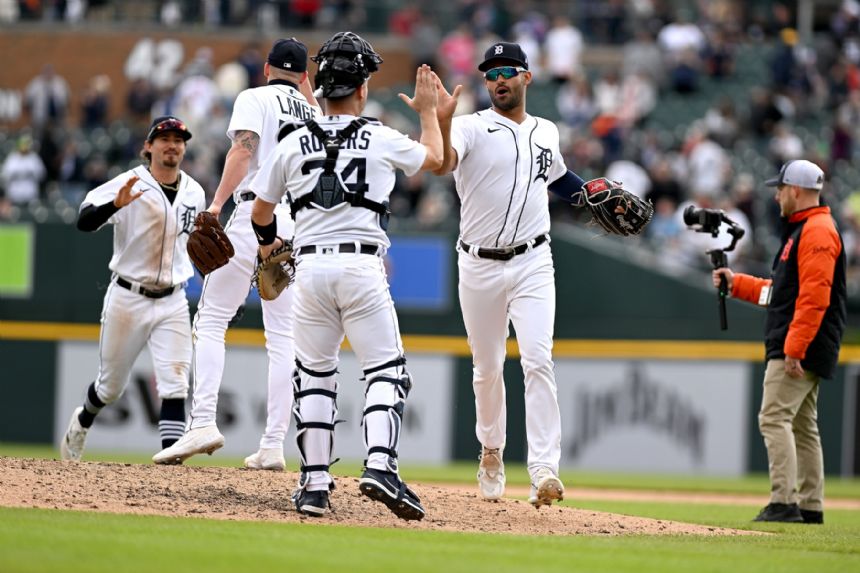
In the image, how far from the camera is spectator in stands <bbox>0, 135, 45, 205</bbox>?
2011 cm

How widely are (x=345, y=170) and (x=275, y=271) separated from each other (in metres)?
1.16

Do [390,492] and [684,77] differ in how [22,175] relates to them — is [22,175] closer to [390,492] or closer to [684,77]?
[684,77]

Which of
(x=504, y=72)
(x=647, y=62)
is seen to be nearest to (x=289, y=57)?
(x=504, y=72)

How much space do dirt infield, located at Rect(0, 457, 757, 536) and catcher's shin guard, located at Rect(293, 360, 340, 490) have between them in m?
0.25

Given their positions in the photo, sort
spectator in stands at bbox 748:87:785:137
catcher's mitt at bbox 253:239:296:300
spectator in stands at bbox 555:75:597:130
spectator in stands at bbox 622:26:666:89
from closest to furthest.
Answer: catcher's mitt at bbox 253:239:296:300 < spectator in stands at bbox 748:87:785:137 < spectator in stands at bbox 555:75:597:130 < spectator in stands at bbox 622:26:666:89

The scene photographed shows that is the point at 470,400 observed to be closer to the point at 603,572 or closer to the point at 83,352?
the point at 83,352

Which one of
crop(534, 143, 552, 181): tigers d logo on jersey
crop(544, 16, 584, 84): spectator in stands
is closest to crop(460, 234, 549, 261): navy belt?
crop(534, 143, 552, 181): tigers d logo on jersey

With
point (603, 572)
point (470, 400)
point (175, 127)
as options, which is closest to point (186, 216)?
point (175, 127)

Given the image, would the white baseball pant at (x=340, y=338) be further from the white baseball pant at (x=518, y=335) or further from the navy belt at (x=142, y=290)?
the navy belt at (x=142, y=290)

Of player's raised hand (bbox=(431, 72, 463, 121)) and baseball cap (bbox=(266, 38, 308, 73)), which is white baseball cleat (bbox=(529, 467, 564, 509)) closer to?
player's raised hand (bbox=(431, 72, 463, 121))

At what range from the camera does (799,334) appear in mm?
9500

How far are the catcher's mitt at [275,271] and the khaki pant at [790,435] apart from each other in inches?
137

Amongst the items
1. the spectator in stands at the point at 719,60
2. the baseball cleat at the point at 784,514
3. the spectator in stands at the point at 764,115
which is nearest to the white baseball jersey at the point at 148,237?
the baseball cleat at the point at 784,514

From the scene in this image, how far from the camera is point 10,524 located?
6.62 m
